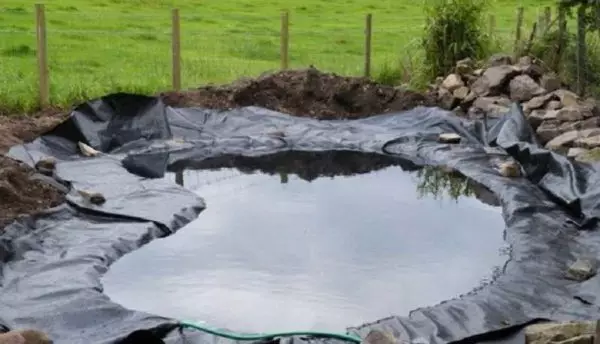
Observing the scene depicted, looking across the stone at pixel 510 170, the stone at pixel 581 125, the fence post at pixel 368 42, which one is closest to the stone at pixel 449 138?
the stone at pixel 581 125

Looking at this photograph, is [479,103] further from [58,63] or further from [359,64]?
[58,63]

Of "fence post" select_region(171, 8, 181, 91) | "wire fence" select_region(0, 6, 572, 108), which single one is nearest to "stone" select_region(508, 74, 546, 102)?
"wire fence" select_region(0, 6, 572, 108)

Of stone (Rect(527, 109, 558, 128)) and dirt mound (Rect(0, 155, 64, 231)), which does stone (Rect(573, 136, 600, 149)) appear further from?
dirt mound (Rect(0, 155, 64, 231))

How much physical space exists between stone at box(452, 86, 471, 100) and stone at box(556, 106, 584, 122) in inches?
63.6

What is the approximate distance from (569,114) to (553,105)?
0.52 metres

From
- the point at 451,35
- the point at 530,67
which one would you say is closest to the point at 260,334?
the point at 530,67

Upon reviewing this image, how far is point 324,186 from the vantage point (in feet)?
29.6

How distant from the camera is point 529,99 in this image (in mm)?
11125

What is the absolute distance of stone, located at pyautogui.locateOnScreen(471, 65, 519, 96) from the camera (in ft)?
37.5

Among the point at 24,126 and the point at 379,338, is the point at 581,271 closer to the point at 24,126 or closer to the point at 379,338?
the point at 379,338

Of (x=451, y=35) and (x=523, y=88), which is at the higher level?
(x=451, y=35)

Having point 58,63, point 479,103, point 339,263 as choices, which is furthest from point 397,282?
point 58,63

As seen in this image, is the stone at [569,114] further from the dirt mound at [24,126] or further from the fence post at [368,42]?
the dirt mound at [24,126]

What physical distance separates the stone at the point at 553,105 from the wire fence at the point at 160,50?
2345mm
